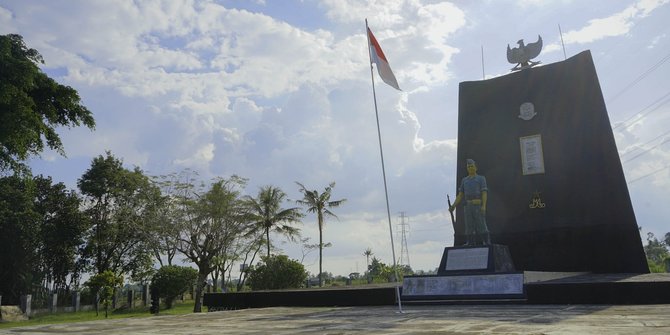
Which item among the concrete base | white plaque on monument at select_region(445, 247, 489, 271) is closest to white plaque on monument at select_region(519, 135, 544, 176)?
white plaque on monument at select_region(445, 247, 489, 271)

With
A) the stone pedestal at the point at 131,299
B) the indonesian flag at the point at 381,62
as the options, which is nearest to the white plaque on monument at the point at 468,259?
the indonesian flag at the point at 381,62

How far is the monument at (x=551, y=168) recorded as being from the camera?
17.0 m

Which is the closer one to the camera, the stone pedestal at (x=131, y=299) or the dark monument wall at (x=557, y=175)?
the dark monument wall at (x=557, y=175)

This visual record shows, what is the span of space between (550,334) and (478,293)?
624 centimetres

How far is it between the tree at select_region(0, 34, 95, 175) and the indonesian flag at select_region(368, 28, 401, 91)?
1232cm

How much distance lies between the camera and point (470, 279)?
12.3 m

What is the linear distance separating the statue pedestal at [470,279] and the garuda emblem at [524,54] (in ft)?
31.3

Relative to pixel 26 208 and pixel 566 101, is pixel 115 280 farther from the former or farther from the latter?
pixel 566 101

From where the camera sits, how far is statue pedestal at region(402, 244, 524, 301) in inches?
460

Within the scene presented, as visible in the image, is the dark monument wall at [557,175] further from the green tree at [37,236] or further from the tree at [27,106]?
the green tree at [37,236]

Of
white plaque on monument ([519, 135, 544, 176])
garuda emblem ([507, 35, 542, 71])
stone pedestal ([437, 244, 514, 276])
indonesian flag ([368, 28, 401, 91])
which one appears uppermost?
garuda emblem ([507, 35, 542, 71])

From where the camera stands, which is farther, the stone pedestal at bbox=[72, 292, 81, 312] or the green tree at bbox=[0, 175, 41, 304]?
the green tree at bbox=[0, 175, 41, 304]

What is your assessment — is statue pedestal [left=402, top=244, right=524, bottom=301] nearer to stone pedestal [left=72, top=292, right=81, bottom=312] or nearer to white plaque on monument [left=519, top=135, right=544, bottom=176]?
white plaque on monument [left=519, top=135, right=544, bottom=176]

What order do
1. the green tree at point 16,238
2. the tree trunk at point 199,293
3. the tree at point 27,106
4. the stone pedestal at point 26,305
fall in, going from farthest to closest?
the green tree at point 16,238, the stone pedestal at point 26,305, the tree trunk at point 199,293, the tree at point 27,106
